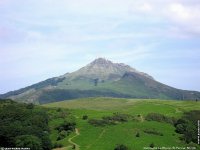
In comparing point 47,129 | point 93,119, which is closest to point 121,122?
point 93,119

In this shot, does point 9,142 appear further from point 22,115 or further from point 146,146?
point 146,146

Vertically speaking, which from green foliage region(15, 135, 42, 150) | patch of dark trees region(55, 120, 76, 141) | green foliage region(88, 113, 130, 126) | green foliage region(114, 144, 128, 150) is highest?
green foliage region(88, 113, 130, 126)

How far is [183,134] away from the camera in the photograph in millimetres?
170375

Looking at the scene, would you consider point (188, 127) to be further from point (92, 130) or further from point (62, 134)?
point (62, 134)

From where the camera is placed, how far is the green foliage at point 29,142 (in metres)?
125

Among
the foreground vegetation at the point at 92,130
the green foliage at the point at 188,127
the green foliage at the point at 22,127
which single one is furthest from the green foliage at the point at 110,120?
the green foliage at the point at 188,127

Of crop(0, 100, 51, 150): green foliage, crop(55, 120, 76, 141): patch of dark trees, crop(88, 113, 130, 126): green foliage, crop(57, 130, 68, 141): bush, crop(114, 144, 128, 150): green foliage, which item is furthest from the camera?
crop(88, 113, 130, 126): green foliage

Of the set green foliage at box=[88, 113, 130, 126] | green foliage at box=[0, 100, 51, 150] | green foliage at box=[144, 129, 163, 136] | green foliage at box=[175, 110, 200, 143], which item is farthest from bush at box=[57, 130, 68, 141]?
green foliage at box=[175, 110, 200, 143]

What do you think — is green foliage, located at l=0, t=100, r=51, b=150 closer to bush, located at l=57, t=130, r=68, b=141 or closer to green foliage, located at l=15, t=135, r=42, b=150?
green foliage, located at l=15, t=135, r=42, b=150

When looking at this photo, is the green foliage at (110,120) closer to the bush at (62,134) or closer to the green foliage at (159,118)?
the green foliage at (159,118)

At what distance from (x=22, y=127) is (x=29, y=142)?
18.9m

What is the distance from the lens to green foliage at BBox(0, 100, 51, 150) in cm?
13346

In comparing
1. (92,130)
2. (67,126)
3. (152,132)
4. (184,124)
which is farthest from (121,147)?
(184,124)

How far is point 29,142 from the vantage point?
412 feet
